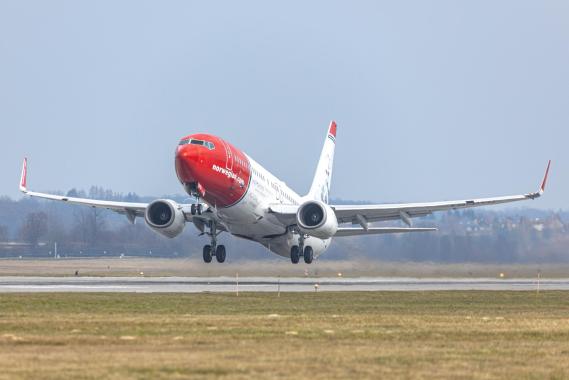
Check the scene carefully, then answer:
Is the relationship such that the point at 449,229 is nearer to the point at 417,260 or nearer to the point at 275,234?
the point at 417,260

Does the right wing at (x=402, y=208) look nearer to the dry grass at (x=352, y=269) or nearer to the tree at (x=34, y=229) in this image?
the dry grass at (x=352, y=269)

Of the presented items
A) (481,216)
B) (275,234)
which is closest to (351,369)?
(275,234)

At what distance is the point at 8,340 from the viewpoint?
23312mm

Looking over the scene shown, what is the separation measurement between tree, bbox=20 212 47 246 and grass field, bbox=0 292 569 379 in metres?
72.5

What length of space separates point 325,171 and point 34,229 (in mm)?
46141

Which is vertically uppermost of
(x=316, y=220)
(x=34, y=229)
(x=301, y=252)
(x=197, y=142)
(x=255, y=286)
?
(x=34, y=229)

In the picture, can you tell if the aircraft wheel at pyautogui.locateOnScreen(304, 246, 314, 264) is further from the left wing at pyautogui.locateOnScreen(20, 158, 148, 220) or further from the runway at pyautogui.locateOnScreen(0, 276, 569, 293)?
the left wing at pyautogui.locateOnScreen(20, 158, 148, 220)

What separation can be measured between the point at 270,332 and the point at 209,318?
4795mm

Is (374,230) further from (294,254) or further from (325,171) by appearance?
(325,171)

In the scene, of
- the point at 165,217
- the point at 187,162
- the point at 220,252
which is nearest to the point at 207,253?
the point at 220,252

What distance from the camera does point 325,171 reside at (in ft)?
241

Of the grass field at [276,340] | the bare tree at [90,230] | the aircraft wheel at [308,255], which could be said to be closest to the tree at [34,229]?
the bare tree at [90,230]

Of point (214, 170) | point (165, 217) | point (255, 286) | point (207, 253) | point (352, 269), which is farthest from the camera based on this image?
point (352, 269)

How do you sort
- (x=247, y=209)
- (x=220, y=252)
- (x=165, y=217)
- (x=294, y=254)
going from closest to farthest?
(x=247, y=209)
(x=165, y=217)
(x=220, y=252)
(x=294, y=254)
